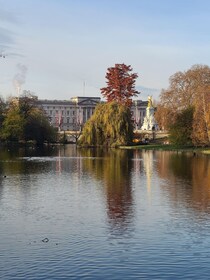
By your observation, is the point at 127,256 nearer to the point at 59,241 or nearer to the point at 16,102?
the point at 59,241

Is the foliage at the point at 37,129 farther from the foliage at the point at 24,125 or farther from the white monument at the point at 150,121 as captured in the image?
the white monument at the point at 150,121

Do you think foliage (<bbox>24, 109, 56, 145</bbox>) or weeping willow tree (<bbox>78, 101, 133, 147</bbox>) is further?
foliage (<bbox>24, 109, 56, 145</bbox>)

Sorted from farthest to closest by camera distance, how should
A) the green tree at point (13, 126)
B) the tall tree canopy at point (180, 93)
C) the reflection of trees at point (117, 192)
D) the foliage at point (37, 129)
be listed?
the foliage at point (37, 129) < the green tree at point (13, 126) < the tall tree canopy at point (180, 93) < the reflection of trees at point (117, 192)

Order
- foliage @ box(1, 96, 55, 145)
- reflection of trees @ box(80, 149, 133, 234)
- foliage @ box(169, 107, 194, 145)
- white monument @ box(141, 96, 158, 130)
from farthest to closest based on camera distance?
white monument @ box(141, 96, 158, 130)
foliage @ box(1, 96, 55, 145)
foliage @ box(169, 107, 194, 145)
reflection of trees @ box(80, 149, 133, 234)

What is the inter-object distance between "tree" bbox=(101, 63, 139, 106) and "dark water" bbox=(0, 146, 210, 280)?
248ft

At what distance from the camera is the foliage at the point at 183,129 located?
7769 cm

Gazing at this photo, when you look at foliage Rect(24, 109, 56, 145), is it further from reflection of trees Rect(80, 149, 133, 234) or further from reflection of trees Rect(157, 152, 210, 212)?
reflection of trees Rect(157, 152, 210, 212)

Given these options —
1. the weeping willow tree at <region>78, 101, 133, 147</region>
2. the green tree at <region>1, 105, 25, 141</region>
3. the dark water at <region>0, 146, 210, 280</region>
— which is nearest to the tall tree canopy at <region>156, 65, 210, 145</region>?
the weeping willow tree at <region>78, 101, 133, 147</region>

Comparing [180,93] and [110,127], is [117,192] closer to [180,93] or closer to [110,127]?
[110,127]

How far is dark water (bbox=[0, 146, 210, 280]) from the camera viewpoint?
13461mm

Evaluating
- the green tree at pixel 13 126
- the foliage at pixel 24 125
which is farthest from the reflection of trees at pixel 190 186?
the foliage at pixel 24 125

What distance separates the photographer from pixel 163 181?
32.9 meters

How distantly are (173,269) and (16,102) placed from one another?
98.6 meters

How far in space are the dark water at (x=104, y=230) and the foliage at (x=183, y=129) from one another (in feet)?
154
